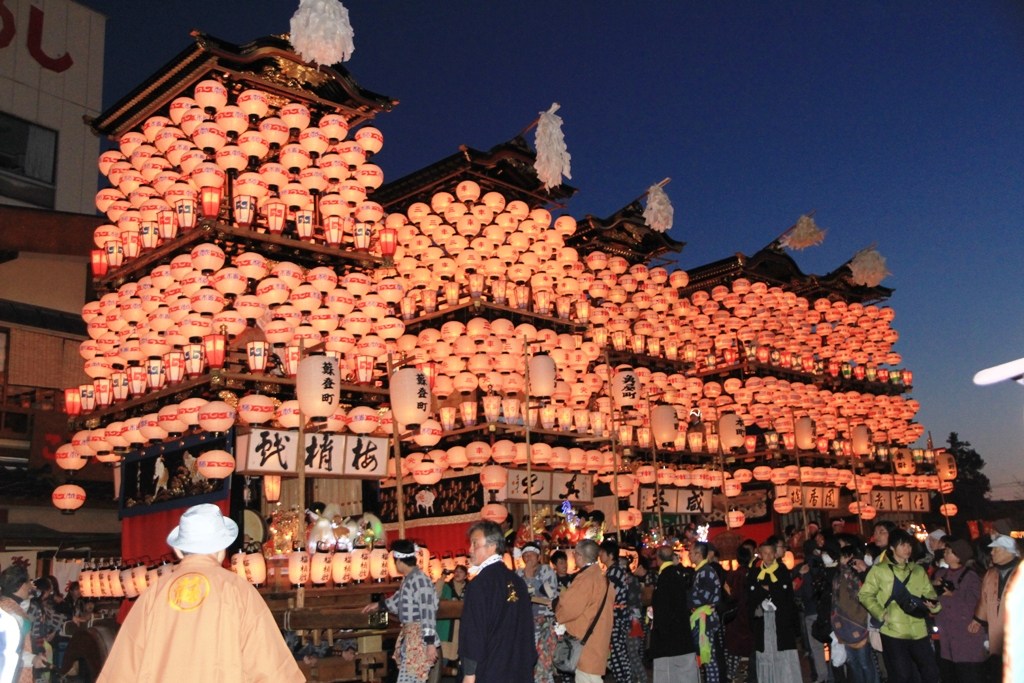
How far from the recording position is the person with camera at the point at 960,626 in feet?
27.2

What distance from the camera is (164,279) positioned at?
15164 mm

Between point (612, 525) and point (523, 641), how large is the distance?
16540 mm

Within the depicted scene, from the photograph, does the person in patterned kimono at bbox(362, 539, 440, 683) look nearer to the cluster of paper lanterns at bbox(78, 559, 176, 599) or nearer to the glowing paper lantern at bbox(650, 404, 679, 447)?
the cluster of paper lanterns at bbox(78, 559, 176, 599)

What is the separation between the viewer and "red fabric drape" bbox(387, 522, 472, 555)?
63.3ft

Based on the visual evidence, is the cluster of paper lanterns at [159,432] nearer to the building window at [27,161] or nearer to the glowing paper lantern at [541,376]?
the glowing paper lantern at [541,376]

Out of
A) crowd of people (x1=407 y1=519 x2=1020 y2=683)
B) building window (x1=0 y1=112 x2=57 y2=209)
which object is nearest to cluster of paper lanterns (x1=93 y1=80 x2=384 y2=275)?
crowd of people (x1=407 y1=519 x2=1020 y2=683)

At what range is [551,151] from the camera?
21828 millimetres

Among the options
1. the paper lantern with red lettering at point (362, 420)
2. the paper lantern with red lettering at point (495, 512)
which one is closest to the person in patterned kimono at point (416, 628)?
the paper lantern with red lettering at point (362, 420)

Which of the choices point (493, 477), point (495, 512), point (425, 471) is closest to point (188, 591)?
point (425, 471)

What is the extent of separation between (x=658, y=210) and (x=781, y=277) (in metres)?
6.93

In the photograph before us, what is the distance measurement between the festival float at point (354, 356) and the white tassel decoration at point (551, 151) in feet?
0.19

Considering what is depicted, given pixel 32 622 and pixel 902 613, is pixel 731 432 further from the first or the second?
pixel 32 622

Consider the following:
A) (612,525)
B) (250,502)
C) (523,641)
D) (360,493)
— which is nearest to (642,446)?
(612,525)

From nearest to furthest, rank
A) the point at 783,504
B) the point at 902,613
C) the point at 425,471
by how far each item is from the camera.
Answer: the point at 902,613
the point at 425,471
the point at 783,504
